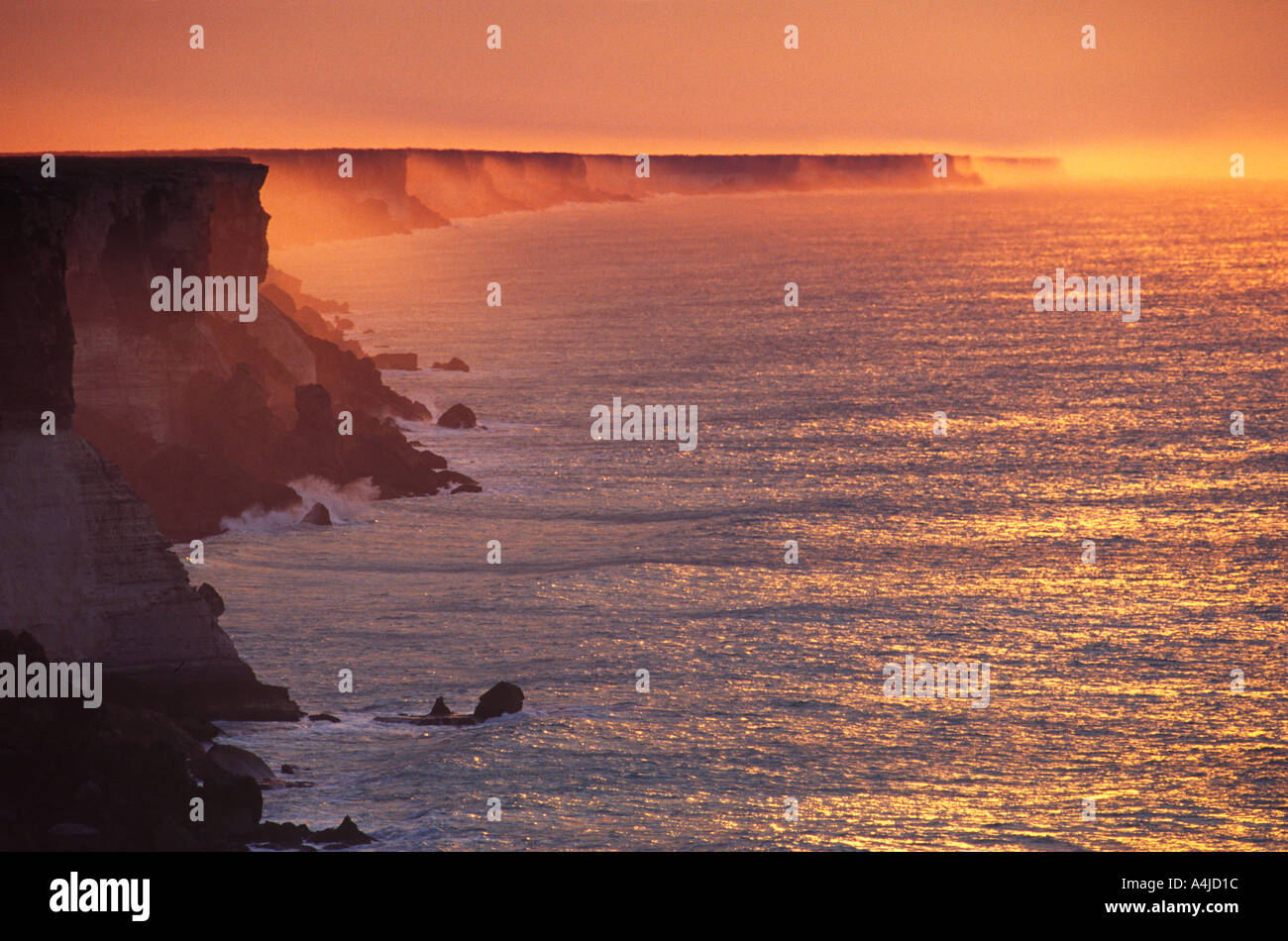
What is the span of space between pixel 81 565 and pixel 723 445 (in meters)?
57.6

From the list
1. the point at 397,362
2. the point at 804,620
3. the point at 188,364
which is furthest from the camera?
the point at 397,362

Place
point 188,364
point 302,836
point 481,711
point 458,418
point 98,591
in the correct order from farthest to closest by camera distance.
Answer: point 458,418, point 188,364, point 481,711, point 98,591, point 302,836

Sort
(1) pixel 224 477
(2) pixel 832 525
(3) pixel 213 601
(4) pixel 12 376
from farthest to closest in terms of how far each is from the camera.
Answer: (2) pixel 832 525, (1) pixel 224 477, (3) pixel 213 601, (4) pixel 12 376

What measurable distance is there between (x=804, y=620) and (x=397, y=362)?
67.0 meters

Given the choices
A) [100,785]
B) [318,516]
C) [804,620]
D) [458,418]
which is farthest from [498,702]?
[458,418]

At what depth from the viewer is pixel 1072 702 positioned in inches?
1781

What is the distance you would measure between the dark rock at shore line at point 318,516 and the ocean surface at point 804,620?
4.56 feet

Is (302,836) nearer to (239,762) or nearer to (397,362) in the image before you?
(239,762)

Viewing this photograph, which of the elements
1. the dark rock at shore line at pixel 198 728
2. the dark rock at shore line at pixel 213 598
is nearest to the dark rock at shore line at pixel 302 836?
the dark rock at shore line at pixel 198 728

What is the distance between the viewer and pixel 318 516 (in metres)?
62.2

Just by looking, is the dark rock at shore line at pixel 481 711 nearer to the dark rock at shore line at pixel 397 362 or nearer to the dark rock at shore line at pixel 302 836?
the dark rock at shore line at pixel 302 836
